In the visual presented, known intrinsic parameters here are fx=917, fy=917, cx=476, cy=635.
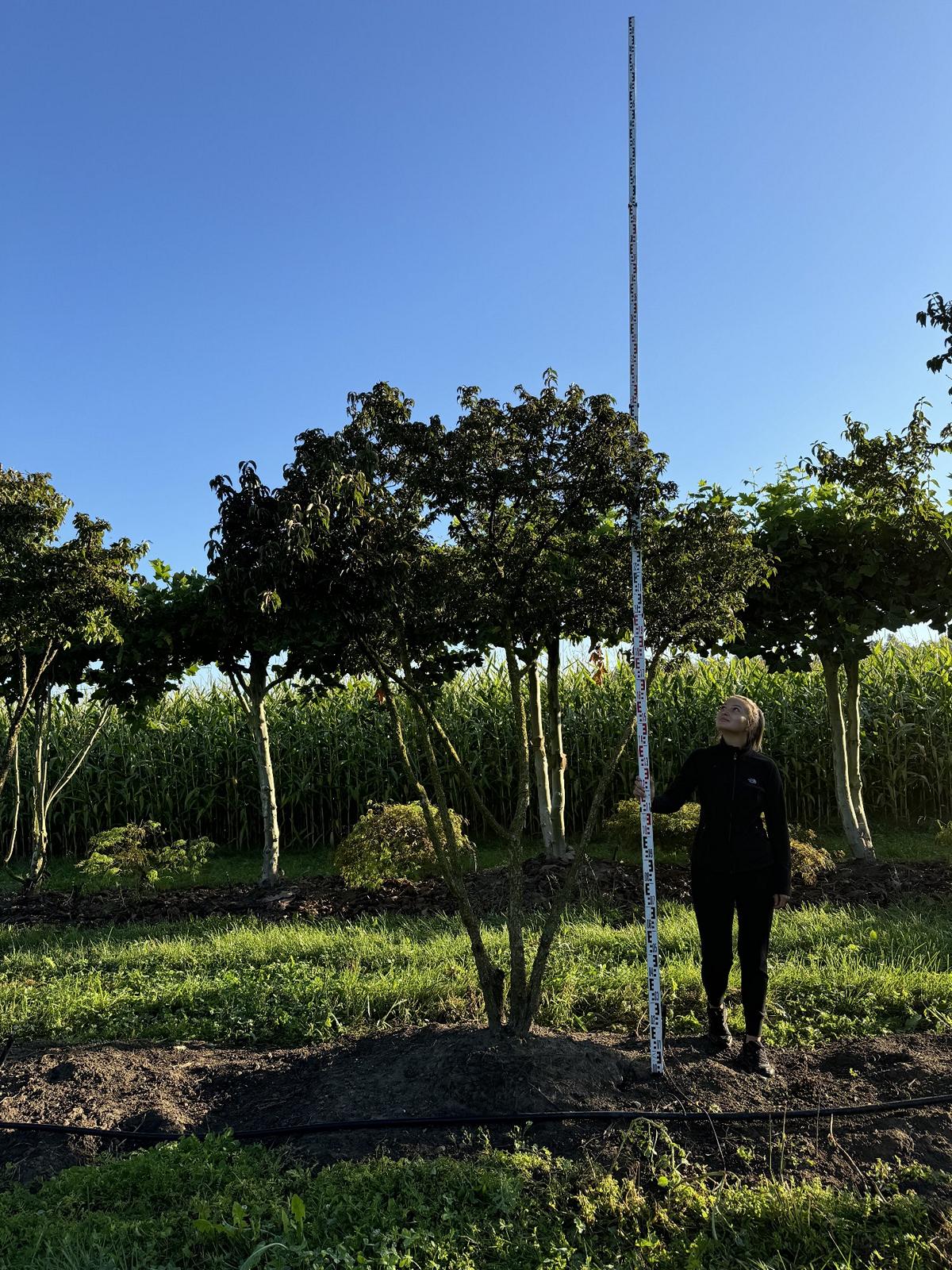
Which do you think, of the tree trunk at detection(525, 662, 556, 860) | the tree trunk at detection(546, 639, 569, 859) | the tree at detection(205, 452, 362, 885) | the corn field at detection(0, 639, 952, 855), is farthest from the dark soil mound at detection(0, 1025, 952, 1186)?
the corn field at detection(0, 639, 952, 855)

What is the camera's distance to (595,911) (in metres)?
7.66

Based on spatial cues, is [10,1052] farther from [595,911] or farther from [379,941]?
[595,911]

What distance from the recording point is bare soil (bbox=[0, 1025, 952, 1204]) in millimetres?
3584

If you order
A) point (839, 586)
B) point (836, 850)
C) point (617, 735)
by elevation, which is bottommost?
point (836, 850)

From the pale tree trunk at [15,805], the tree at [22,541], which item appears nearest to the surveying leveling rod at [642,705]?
the tree at [22,541]

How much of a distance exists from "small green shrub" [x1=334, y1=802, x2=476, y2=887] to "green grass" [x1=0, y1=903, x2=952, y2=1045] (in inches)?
19.9

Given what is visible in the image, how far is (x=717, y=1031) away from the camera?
15.4 feet

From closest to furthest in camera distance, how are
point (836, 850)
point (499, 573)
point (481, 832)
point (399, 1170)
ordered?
point (399, 1170) → point (499, 573) → point (836, 850) → point (481, 832)

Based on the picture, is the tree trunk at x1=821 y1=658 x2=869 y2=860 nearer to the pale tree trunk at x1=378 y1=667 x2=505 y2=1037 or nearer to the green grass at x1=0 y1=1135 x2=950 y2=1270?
the pale tree trunk at x1=378 y1=667 x2=505 y2=1037

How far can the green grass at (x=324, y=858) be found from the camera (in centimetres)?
1018

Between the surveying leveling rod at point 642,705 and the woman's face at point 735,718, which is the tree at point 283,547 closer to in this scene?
the surveying leveling rod at point 642,705

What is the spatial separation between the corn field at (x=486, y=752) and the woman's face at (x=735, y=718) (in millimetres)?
7465

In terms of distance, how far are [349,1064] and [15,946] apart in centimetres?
432

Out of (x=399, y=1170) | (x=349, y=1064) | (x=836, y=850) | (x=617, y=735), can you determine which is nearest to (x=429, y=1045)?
(x=349, y=1064)
